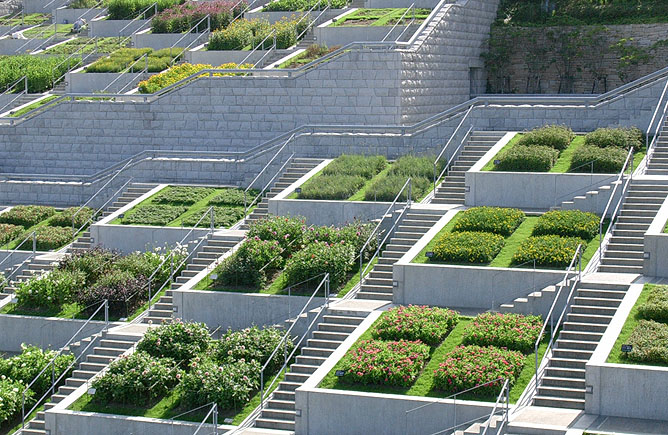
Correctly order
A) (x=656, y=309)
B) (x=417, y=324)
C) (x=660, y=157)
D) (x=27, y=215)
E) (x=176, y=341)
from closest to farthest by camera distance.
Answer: (x=656, y=309)
(x=417, y=324)
(x=176, y=341)
(x=660, y=157)
(x=27, y=215)

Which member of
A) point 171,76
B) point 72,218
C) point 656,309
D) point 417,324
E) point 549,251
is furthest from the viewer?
point 171,76

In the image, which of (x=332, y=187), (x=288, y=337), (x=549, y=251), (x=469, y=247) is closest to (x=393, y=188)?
(x=332, y=187)

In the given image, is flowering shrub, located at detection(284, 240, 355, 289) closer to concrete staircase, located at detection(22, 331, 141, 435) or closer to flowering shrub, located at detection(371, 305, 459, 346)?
flowering shrub, located at detection(371, 305, 459, 346)

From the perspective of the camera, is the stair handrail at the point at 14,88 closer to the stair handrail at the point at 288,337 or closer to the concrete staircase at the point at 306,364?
the stair handrail at the point at 288,337

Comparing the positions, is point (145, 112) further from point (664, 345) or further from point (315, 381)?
point (664, 345)

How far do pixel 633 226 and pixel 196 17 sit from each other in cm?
2197

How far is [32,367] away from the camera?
90.6ft

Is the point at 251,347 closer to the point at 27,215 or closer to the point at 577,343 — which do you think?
the point at 577,343

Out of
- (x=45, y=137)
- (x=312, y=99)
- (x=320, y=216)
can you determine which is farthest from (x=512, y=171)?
(x=45, y=137)

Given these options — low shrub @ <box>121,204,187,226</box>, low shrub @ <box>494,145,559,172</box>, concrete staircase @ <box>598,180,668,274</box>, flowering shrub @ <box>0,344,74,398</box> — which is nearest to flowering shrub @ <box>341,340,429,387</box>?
concrete staircase @ <box>598,180,668,274</box>

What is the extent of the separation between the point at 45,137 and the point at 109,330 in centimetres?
1348

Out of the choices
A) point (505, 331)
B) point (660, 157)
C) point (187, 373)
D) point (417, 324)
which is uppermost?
point (660, 157)

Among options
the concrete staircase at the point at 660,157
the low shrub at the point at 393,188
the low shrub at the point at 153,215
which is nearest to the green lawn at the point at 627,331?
the concrete staircase at the point at 660,157

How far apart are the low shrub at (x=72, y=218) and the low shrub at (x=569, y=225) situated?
1324cm
